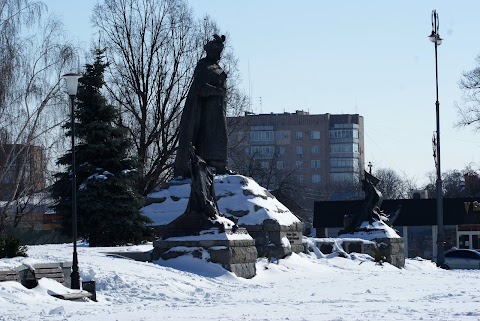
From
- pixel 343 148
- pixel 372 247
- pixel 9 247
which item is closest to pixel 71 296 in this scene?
pixel 9 247

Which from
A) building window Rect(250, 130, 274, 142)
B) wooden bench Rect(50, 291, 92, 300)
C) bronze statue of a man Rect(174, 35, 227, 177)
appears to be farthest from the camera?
building window Rect(250, 130, 274, 142)

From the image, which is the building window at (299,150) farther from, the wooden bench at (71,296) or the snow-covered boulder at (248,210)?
the wooden bench at (71,296)

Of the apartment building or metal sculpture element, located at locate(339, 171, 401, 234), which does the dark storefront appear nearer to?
metal sculpture element, located at locate(339, 171, 401, 234)

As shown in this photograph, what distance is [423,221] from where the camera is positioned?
196 feet

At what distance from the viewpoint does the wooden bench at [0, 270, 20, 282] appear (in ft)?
57.9

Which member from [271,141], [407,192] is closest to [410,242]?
[407,192]

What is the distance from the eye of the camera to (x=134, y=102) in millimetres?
43750

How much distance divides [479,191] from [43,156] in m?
48.6

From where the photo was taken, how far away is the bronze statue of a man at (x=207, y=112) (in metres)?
28.2

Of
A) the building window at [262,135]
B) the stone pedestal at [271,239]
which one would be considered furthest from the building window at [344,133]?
the stone pedestal at [271,239]

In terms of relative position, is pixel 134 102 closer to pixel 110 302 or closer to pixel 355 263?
pixel 355 263

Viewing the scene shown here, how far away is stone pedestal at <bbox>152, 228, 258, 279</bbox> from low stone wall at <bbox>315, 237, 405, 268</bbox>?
24.2 feet

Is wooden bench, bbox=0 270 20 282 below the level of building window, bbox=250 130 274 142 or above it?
below

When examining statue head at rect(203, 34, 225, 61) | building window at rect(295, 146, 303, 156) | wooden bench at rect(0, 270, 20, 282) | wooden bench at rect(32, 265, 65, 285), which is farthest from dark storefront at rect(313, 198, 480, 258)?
building window at rect(295, 146, 303, 156)
